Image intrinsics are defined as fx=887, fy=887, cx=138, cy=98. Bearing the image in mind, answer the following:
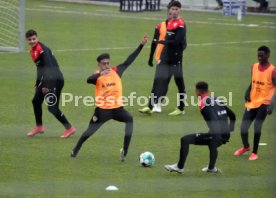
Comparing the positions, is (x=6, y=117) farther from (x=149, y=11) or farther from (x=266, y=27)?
(x=149, y=11)

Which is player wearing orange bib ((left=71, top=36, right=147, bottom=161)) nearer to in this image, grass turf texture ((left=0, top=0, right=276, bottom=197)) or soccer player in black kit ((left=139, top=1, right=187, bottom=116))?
grass turf texture ((left=0, top=0, right=276, bottom=197))

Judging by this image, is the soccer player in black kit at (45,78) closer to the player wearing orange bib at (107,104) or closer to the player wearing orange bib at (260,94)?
the player wearing orange bib at (107,104)

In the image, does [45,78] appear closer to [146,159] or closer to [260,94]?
[146,159]

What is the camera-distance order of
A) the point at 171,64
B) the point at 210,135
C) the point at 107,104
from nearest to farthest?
the point at 210,135, the point at 107,104, the point at 171,64

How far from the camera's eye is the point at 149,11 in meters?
32.6

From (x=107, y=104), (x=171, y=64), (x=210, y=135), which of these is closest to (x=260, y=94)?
(x=210, y=135)

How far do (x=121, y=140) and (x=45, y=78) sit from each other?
4.36ft

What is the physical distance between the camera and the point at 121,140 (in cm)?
1195

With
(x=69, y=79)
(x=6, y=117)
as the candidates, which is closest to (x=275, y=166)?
(x=6, y=117)

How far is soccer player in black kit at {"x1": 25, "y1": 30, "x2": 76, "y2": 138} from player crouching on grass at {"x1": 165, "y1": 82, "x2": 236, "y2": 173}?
241 cm

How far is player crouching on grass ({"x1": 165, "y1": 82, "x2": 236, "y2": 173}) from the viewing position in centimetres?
987

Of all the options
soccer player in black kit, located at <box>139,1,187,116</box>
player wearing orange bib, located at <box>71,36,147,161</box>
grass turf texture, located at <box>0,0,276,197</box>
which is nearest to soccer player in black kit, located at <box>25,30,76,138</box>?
grass turf texture, located at <box>0,0,276,197</box>

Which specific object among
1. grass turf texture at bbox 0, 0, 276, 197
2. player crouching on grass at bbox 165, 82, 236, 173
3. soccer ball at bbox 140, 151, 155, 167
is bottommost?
grass turf texture at bbox 0, 0, 276, 197

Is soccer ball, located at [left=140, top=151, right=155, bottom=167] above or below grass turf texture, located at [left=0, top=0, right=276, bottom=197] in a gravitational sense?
above
